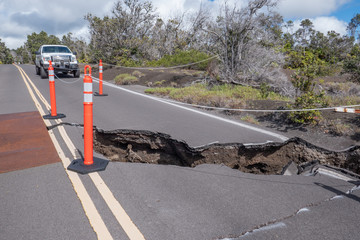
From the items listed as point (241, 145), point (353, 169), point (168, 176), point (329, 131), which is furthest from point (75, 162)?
point (329, 131)

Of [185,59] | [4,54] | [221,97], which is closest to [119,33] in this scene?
[185,59]

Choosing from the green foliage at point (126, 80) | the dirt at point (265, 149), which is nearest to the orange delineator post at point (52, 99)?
the dirt at point (265, 149)

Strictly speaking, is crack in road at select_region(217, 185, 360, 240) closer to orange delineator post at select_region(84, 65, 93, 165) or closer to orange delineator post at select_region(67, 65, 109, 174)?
orange delineator post at select_region(67, 65, 109, 174)

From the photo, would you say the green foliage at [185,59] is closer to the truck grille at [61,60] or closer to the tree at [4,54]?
the truck grille at [61,60]

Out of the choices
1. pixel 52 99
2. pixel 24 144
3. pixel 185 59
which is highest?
pixel 185 59

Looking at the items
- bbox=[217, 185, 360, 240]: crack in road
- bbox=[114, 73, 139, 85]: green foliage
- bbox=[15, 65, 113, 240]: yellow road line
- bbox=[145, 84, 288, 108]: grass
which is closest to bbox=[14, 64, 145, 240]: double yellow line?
bbox=[15, 65, 113, 240]: yellow road line

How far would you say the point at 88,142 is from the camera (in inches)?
157

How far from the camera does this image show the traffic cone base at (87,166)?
12.6 ft

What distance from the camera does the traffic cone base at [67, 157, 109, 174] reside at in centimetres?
383

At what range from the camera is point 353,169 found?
15.9 ft

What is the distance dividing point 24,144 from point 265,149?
15.3 feet

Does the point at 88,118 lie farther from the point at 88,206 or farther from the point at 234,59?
the point at 234,59

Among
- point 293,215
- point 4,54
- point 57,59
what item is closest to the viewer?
point 293,215

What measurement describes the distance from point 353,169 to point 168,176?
11.6 ft
